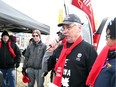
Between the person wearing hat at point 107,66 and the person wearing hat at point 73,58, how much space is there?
47 centimetres

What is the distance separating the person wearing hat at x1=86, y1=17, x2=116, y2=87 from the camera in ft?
5.98

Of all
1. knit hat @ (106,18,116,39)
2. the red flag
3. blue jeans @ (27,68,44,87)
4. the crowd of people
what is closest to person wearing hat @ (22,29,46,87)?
blue jeans @ (27,68,44,87)

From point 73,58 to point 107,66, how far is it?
0.73m

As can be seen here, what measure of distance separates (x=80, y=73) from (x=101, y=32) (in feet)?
6.65

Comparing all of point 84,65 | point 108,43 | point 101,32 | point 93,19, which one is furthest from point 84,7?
point 108,43

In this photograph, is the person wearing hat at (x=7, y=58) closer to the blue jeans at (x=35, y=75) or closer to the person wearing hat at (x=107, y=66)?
the blue jeans at (x=35, y=75)

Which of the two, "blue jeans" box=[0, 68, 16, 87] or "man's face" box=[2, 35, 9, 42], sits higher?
"man's face" box=[2, 35, 9, 42]

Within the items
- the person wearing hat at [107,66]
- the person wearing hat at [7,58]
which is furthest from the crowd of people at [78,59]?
the person wearing hat at [7,58]

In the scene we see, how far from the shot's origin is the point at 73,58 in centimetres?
259

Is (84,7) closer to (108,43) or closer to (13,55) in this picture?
(13,55)

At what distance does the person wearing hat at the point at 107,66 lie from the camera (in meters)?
1.82

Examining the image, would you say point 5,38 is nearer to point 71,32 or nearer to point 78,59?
point 71,32

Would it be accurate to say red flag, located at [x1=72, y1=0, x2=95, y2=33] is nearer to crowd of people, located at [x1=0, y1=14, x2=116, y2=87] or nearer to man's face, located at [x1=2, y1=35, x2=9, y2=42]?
man's face, located at [x1=2, y1=35, x2=9, y2=42]

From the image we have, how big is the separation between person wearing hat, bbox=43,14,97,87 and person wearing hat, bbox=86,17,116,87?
47cm
